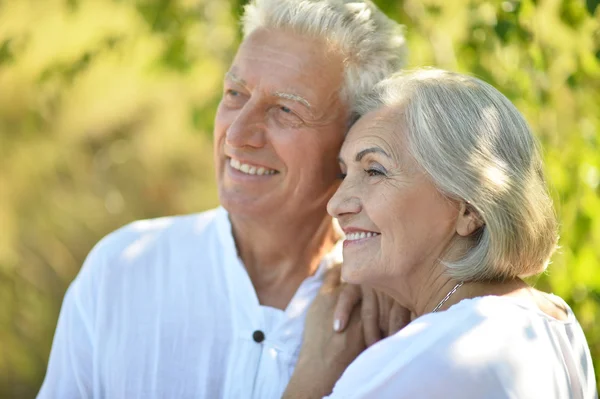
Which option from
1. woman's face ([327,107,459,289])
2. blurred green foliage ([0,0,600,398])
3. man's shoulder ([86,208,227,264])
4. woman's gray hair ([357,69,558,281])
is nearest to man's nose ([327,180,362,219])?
woman's face ([327,107,459,289])

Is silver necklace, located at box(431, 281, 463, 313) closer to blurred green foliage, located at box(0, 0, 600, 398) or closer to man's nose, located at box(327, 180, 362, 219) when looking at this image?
man's nose, located at box(327, 180, 362, 219)

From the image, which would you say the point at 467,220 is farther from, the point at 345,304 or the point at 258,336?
the point at 258,336

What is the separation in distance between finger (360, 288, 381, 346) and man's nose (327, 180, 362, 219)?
14.9 inches

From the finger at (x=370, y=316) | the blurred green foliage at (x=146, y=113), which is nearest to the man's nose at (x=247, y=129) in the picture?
the finger at (x=370, y=316)

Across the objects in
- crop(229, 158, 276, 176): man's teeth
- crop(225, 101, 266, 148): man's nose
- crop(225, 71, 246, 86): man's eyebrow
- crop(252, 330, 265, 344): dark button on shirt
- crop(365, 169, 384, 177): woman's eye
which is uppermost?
crop(225, 71, 246, 86): man's eyebrow

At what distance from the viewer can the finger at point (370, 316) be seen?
8.98 ft

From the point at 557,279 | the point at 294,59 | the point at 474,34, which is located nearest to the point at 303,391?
the point at 294,59

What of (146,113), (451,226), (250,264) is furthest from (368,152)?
(146,113)

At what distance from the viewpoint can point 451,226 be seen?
94.3 inches

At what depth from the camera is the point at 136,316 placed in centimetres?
287

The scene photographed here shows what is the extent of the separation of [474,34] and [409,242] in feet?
5.33

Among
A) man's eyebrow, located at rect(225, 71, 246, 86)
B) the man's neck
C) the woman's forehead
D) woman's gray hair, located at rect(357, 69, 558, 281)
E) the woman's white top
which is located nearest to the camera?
the woman's white top

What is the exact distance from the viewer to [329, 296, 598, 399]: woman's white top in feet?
6.60

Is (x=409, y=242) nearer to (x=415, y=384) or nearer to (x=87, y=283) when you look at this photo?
(x=415, y=384)
